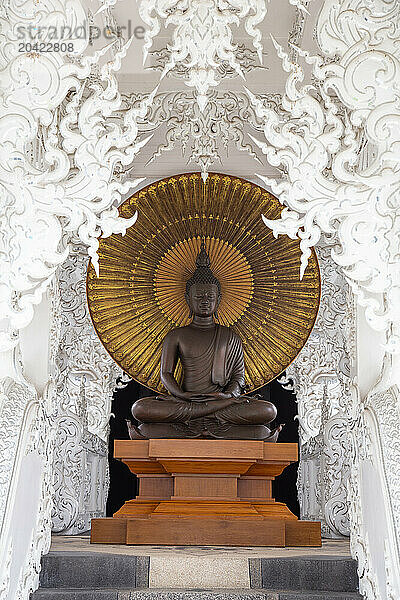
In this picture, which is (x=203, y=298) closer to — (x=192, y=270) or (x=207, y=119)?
(x=192, y=270)

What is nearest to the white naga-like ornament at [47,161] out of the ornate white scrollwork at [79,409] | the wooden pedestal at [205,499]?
the wooden pedestal at [205,499]

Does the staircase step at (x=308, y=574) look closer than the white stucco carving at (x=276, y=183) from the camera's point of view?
No

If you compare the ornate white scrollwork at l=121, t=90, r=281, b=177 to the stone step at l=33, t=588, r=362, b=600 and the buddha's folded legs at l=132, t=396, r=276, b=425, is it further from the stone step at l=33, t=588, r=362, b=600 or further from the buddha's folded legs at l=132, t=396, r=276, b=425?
the stone step at l=33, t=588, r=362, b=600

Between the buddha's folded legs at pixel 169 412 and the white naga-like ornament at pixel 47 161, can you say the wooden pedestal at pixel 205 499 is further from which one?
the white naga-like ornament at pixel 47 161

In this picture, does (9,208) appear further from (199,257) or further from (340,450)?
(340,450)

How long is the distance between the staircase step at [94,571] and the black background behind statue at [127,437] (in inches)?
109

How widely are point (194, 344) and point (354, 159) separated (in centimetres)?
356

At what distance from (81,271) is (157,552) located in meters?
3.28

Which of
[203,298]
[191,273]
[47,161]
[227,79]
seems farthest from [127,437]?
[47,161]

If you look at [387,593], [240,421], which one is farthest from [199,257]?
[387,593]

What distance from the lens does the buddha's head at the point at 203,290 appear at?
23.1 feet

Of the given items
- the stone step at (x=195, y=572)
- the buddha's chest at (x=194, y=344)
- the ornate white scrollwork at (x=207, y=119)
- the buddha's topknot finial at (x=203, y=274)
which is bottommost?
the stone step at (x=195, y=572)

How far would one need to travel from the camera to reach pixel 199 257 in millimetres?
7156

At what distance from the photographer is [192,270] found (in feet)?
24.1
